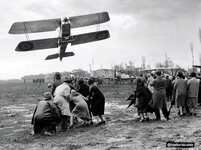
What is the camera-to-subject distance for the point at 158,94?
10.2 meters

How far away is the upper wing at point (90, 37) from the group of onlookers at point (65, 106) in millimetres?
13069

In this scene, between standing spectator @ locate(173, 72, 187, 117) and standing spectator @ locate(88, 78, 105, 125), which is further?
standing spectator @ locate(173, 72, 187, 117)

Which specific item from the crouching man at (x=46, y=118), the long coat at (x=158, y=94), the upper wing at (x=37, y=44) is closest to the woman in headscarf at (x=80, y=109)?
the crouching man at (x=46, y=118)

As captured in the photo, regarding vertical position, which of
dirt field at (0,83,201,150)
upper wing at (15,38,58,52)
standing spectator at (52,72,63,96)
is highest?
upper wing at (15,38,58,52)

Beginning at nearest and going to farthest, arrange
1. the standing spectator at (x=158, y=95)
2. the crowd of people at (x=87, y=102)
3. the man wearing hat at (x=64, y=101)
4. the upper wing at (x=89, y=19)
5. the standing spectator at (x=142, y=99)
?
the crowd of people at (x=87, y=102) → the man wearing hat at (x=64, y=101) → the standing spectator at (x=158, y=95) → the standing spectator at (x=142, y=99) → the upper wing at (x=89, y=19)

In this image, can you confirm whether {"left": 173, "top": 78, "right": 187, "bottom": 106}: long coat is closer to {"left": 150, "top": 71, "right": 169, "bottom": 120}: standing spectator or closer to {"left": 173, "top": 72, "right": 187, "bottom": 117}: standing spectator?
{"left": 173, "top": 72, "right": 187, "bottom": 117}: standing spectator

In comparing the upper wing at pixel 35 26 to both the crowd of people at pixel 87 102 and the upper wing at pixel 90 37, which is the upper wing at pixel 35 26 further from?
the crowd of people at pixel 87 102

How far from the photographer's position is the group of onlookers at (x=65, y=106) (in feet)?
28.0

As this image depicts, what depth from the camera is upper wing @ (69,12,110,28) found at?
23.1 m

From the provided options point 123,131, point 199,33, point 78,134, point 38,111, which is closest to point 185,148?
point 123,131

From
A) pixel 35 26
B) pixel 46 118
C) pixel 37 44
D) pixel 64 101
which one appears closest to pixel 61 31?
pixel 35 26

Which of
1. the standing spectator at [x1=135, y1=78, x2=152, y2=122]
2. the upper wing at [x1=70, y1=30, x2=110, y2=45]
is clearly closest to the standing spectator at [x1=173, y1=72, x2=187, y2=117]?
the standing spectator at [x1=135, y1=78, x2=152, y2=122]

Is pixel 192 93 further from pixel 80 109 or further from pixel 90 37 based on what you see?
pixel 90 37

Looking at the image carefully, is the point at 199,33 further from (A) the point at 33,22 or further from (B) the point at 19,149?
(B) the point at 19,149
